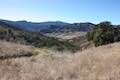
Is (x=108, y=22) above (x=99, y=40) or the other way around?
above

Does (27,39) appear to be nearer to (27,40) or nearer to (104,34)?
(27,40)

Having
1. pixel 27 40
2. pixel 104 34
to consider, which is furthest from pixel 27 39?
pixel 104 34

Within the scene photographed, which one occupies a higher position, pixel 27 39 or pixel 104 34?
pixel 104 34

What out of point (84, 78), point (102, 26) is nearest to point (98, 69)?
point (84, 78)

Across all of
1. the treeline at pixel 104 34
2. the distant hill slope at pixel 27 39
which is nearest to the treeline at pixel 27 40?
the distant hill slope at pixel 27 39

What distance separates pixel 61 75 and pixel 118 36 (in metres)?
→ 59.3

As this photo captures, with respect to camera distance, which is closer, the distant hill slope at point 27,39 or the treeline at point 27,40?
the treeline at point 27,40

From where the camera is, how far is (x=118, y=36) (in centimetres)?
6812

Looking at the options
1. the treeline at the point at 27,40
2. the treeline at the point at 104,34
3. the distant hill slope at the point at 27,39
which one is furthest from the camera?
the treeline at the point at 104,34

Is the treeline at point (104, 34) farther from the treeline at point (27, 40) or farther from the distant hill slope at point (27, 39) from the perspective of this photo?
the distant hill slope at point (27, 39)

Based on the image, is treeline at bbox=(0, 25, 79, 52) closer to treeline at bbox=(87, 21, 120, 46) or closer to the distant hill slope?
the distant hill slope

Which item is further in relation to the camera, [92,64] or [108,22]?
[108,22]

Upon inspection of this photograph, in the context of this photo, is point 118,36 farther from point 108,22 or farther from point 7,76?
point 7,76

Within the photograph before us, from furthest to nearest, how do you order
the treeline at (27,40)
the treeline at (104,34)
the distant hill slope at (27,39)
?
1. the treeline at (104,34)
2. the distant hill slope at (27,39)
3. the treeline at (27,40)
